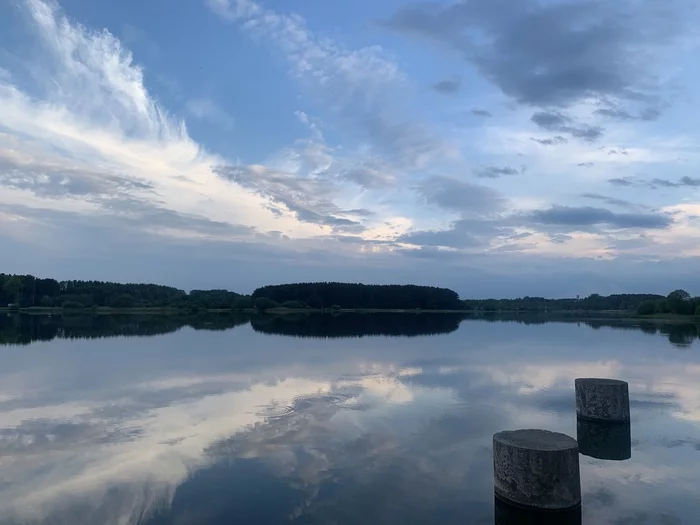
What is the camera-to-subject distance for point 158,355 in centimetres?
2825

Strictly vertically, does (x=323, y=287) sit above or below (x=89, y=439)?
above

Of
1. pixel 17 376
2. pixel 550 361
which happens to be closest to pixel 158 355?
pixel 17 376

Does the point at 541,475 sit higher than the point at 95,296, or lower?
lower

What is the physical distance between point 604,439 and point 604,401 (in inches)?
57.2

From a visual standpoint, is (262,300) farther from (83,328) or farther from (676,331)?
(676,331)


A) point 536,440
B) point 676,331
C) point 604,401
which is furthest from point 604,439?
point 676,331

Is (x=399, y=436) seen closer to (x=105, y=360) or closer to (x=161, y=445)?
(x=161, y=445)

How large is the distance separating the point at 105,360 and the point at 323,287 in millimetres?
100069

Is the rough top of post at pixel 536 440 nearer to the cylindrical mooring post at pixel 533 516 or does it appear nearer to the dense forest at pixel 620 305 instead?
the cylindrical mooring post at pixel 533 516

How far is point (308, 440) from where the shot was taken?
37.4 ft

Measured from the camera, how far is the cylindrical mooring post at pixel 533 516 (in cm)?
732

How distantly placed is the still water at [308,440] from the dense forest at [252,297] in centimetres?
8753

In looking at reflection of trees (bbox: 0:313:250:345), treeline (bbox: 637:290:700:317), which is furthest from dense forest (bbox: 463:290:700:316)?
reflection of trees (bbox: 0:313:250:345)

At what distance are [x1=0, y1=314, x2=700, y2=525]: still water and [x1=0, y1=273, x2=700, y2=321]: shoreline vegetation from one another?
8185cm
